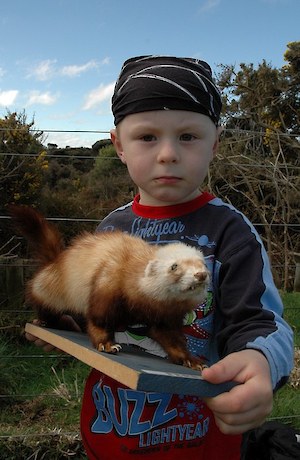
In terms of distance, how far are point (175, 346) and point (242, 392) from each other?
233 millimetres

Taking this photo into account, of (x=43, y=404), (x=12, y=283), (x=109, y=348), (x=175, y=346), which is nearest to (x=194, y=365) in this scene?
(x=175, y=346)

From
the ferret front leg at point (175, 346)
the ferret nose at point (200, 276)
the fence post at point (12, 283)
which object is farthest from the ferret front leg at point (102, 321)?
the fence post at point (12, 283)

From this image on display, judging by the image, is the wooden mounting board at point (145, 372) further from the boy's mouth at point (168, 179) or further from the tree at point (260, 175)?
the tree at point (260, 175)

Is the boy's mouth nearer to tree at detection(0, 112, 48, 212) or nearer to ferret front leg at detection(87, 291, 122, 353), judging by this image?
ferret front leg at detection(87, 291, 122, 353)

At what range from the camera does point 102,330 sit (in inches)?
49.9

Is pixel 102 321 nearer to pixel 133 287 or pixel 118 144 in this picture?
pixel 133 287

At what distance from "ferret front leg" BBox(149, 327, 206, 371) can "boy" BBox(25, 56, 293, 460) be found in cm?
9

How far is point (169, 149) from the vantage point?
1.40 meters

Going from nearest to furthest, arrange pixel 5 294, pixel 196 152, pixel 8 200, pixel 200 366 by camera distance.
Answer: pixel 200 366, pixel 196 152, pixel 5 294, pixel 8 200

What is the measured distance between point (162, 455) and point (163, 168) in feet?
2.82

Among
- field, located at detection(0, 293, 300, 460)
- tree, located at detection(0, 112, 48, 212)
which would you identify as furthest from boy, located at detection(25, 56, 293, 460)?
tree, located at detection(0, 112, 48, 212)

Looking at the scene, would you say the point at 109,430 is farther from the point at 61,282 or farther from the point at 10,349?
the point at 10,349

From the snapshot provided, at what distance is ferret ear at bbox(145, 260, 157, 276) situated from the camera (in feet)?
4.07

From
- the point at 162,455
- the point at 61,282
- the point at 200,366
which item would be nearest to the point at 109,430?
the point at 162,455
